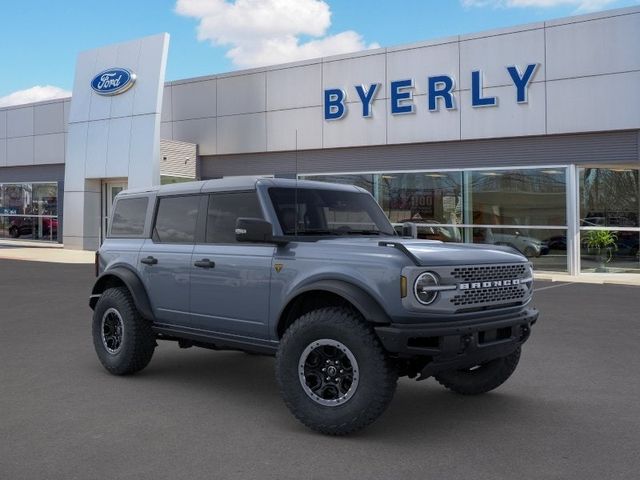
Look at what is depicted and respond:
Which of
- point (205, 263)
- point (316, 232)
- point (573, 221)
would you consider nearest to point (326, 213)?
point (316, 232)

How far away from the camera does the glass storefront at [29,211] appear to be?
31.5m

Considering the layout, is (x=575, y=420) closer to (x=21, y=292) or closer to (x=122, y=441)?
(x=122, y=441)

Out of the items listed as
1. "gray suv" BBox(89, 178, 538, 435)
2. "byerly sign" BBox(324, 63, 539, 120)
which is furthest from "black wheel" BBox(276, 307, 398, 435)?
"byerly sign" BBox(324, 63, 539, 120)

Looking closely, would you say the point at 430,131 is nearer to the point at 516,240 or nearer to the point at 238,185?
the point at 516,240

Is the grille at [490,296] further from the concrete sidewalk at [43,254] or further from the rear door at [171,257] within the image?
the concrete sidewalk at [43,254]

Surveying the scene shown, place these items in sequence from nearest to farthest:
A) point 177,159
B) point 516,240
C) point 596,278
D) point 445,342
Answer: point 445,342 < point 596,278 < point 516,240 < point 177,159

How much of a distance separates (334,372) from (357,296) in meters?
0.58

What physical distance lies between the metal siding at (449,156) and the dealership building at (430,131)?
39 millimetres

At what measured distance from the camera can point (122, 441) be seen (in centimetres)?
463

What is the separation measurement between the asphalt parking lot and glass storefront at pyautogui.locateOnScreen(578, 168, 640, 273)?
1111 cm

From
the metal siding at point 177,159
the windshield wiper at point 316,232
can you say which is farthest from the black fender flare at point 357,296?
the metal siding at point 177,159

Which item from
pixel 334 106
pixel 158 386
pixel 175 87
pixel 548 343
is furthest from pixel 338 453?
pixel 175 87

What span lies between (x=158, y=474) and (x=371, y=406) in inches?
56.7

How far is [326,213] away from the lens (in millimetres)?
5984
